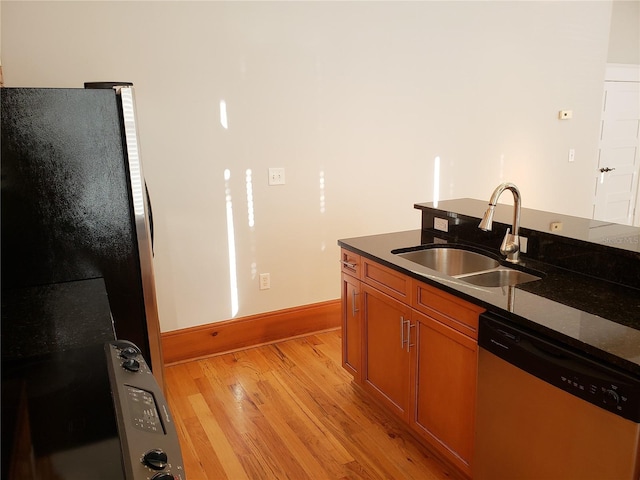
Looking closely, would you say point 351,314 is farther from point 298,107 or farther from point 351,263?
point 298,107

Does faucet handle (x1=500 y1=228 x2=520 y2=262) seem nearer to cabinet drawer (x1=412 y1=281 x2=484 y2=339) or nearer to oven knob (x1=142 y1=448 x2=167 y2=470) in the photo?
cabinet drawer (x1=412 y1=281 x2=484 y2=339)

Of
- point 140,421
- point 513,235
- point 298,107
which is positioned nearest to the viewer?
point 140,421

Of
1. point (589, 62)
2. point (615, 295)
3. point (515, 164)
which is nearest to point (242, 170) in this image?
point (615, 295)

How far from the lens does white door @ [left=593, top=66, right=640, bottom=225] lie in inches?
214

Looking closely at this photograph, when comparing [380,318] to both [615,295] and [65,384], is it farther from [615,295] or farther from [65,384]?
[65,384]

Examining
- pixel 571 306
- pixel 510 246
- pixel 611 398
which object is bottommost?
pixel 611 398

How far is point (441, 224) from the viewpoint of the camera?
2.92m

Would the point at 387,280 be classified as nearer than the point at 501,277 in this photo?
No

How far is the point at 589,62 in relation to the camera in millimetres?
4918

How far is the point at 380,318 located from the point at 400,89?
206cm

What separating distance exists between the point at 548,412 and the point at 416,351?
73 cm

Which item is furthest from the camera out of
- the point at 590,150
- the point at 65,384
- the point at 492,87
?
the point at 590,150

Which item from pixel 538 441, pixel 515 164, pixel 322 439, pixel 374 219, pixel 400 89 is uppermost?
pixel 400 89

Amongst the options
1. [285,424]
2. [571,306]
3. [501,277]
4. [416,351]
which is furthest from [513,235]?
[285,424]
